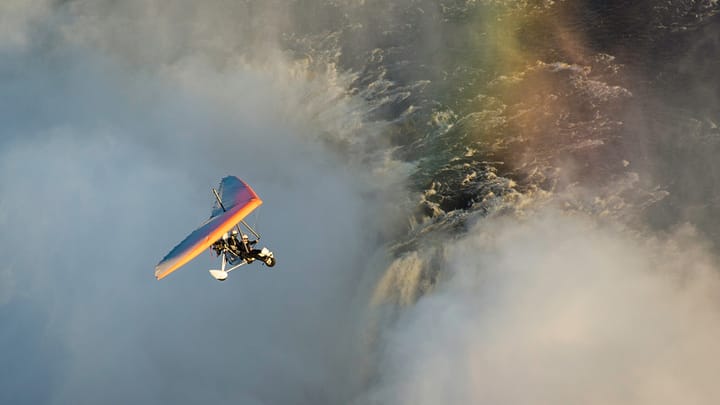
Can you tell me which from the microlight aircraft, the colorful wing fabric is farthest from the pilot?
the colorful wing fabric

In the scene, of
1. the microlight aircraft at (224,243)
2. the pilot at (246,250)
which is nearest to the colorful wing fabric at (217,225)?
the microlight aircraft at (224,243)

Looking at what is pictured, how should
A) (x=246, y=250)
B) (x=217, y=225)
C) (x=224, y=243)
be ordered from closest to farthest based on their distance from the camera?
1. (x=246, y=250)
2. (x=224, y=243)
3. (x=217, y=225)

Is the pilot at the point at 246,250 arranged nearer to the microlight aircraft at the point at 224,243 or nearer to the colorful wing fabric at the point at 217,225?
the microlight aircraft at the point at 224,243

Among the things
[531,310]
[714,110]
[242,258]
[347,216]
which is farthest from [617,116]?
[242,258]

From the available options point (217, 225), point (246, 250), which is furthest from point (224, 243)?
point (246, 250)

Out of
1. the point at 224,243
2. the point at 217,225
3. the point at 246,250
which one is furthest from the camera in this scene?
the point at 217,225

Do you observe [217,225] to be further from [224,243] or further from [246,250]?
[246,250]

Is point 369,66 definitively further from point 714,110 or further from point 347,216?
point 714,110

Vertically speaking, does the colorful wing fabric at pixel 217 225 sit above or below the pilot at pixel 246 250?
above
